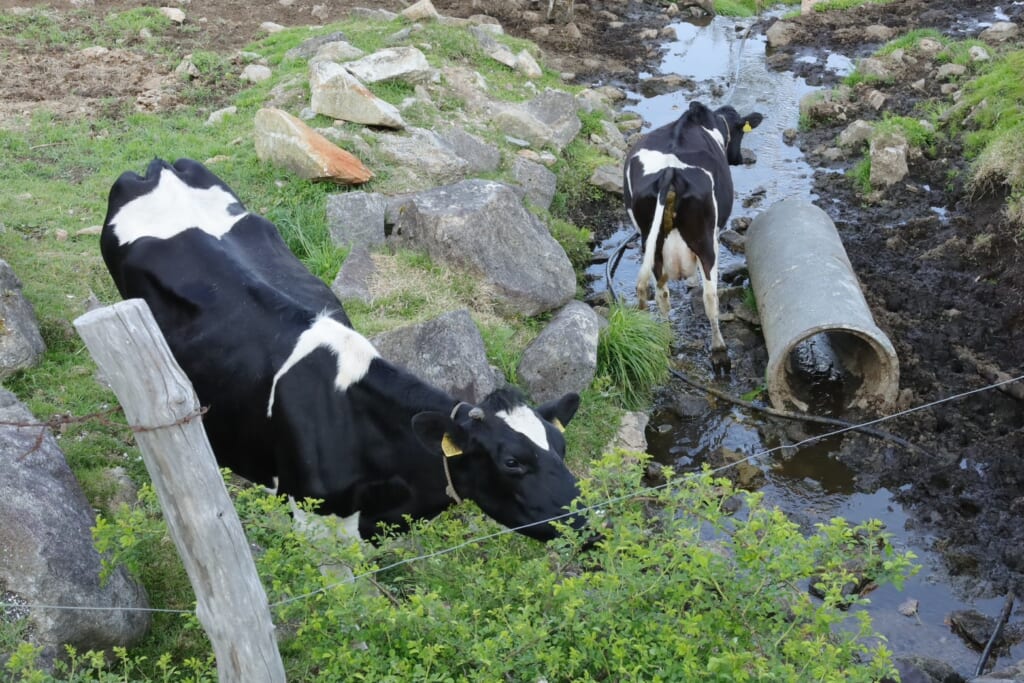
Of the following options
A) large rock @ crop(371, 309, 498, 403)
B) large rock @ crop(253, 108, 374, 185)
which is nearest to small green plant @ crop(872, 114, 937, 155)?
large rock @ crop(253, 108, 374, 185)

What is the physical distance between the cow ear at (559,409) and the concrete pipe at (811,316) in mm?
3260

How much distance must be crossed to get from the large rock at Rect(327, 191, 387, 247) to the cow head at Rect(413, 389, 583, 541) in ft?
13.0

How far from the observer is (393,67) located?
38.6 ft

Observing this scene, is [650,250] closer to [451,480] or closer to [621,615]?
[451,480]

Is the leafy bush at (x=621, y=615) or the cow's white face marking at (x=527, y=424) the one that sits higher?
the leafy bush at (x=621, y=615)

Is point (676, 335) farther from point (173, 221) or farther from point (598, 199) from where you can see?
point (173, 221)

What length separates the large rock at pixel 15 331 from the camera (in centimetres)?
614

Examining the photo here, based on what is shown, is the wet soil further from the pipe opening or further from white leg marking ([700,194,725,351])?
white leg marking ([700,194,725,351])

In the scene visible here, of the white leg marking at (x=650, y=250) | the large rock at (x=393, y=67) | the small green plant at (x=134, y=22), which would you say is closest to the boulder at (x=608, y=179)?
the large rock at (x=393, y=67)

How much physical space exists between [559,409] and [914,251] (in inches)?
261

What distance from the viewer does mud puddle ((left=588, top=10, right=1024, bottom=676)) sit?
600 centimetres

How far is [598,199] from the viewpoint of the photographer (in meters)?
11.6

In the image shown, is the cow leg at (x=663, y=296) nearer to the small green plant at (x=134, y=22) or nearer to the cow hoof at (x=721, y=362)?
the cow hoof at (x=721, y=362)

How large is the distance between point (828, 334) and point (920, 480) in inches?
91.2
